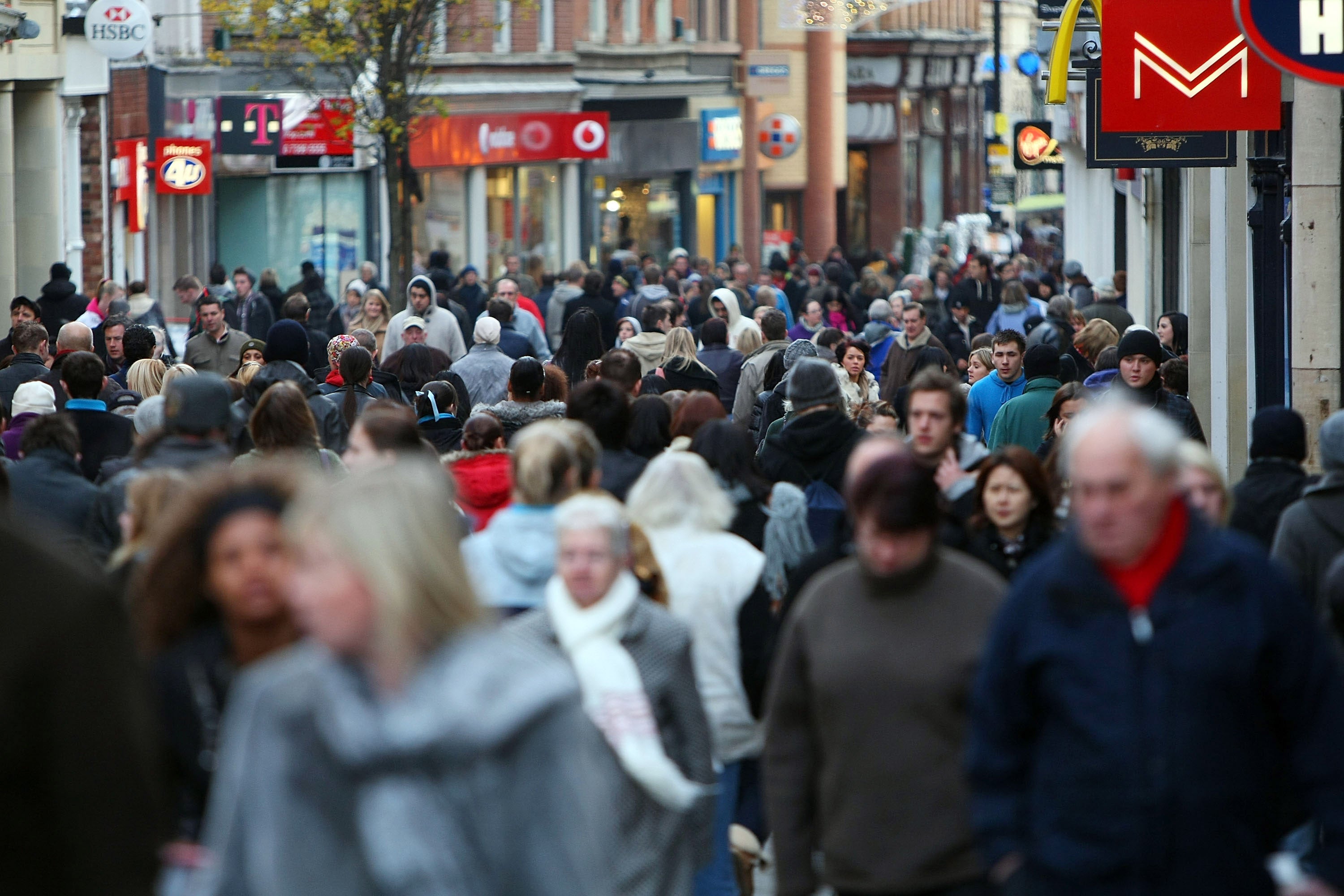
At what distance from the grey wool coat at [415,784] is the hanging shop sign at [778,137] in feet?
148

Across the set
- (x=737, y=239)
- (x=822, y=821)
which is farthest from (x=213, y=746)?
(x=737, y=239)

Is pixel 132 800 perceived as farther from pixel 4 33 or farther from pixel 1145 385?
pixel 4 33

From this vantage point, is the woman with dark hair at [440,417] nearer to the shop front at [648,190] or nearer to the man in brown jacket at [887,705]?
the man in brown jacket at [887,705]

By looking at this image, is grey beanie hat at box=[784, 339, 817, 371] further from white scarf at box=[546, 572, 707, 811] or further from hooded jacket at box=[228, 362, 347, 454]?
white scarf at box=[546, 572, 707, 811]

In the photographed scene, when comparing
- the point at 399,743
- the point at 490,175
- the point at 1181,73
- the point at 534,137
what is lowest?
the point at 399,743

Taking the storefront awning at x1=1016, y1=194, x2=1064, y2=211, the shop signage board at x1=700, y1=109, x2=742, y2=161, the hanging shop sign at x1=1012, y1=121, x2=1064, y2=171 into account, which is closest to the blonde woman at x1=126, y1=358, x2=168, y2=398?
the hanging shop sign at x1=1012, y1=121, x2=1064, y2=171

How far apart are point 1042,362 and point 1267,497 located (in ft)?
13.6

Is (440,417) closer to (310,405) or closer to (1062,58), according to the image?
(310,405)

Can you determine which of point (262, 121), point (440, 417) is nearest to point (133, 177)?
point (262, 121)

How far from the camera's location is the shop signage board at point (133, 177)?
1136 inches

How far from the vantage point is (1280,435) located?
717 cm

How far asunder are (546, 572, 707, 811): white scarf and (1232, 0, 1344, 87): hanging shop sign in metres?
3.43

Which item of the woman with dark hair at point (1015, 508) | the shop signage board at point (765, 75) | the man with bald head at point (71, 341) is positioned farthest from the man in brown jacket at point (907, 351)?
the shop signage board at point (765, 75)

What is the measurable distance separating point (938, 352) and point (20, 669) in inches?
463
